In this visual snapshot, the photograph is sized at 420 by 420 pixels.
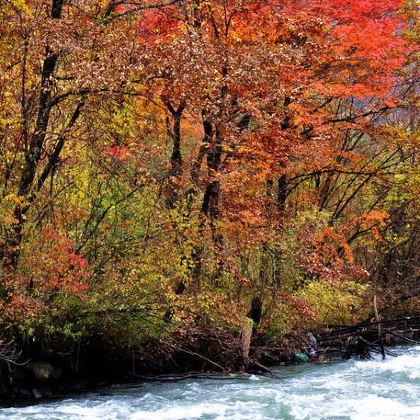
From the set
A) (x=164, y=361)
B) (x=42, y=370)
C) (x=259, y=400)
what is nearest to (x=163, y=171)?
(x=164, y=361)

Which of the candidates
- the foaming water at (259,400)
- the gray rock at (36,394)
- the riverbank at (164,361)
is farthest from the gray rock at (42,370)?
the foaming water at (259,400)

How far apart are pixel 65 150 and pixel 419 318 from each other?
38.3 feet

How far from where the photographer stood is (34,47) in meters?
10.4

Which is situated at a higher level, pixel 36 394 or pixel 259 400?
pixel 36 394

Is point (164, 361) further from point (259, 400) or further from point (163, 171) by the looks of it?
point (163, 171)

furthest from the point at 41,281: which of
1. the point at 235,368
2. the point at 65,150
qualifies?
the point at 235,368

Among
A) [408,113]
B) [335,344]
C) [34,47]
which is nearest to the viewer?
[34,47]

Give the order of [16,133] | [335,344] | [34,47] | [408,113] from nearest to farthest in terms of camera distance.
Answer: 1. [34,47]
2. [16,133]
3. [335,344]
4. [408,113]

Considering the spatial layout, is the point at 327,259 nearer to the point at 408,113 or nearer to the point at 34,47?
the point at 408,113

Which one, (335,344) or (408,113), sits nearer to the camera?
(335,344)

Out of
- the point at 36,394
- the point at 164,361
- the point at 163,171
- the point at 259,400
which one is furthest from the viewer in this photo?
the point at 164,361

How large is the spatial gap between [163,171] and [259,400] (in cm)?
457

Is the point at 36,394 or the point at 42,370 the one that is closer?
the point at 36,394

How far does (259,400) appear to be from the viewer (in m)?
11.2
